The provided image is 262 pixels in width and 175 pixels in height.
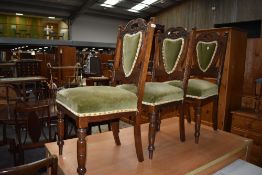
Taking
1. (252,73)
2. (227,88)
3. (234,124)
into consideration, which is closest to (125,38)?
(227,88)

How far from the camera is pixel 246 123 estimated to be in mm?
2811

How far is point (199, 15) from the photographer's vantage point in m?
11.9

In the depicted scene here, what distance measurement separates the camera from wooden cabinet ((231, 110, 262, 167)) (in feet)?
8.91

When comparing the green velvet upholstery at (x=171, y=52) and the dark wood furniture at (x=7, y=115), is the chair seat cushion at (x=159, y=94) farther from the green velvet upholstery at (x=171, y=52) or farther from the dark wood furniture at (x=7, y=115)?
the dark wood furniture at (x=7, y=115)

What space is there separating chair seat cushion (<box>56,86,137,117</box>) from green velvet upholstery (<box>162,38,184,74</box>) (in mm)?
830

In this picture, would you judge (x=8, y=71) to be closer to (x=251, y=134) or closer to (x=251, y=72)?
(x=251, y=72)

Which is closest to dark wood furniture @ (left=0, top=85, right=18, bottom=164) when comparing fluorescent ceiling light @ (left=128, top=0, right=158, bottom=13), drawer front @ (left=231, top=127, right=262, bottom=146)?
drawer front @ (left=231, top=127, right=262, bottom=146)

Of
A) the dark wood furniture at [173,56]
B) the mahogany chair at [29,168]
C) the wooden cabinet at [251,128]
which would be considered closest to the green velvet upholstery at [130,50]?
the dark wood furniture at [173,56]

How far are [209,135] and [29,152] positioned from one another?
101 inches

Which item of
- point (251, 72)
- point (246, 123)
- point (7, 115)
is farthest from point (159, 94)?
point (7, 115)

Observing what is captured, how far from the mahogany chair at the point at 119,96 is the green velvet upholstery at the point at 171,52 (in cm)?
55

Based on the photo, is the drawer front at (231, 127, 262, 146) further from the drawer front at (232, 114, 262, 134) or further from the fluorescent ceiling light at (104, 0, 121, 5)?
the fluorescent ceiling light at (104, 0, 121, 5)

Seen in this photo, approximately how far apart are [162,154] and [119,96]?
761mm

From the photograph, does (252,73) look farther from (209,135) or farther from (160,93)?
(160,93)
